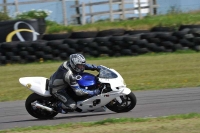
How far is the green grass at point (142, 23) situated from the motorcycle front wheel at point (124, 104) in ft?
39.4

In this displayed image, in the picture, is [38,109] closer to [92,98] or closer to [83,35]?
[92,98]

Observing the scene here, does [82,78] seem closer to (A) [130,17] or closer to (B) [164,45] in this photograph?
(B) [164,45]

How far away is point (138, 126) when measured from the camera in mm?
6535

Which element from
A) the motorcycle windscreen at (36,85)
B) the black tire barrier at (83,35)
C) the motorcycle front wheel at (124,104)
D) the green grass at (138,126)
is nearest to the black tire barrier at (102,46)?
the black tire barrier at (83,35)

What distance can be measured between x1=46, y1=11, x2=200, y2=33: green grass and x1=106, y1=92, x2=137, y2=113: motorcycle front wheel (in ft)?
39.4

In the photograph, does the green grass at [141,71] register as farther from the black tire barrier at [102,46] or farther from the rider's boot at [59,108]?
the rider's boot at [59,108]

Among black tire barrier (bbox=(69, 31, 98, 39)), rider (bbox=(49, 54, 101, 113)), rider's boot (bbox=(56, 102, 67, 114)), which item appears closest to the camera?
rider (bbox=(49, 54, 101, 113))

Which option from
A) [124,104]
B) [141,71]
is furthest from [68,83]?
[141,71]

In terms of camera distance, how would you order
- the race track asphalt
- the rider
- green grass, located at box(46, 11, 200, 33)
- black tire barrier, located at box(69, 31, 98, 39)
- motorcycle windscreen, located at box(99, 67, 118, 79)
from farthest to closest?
green grass, located at box(46, 11, 200, 33), black tire barrier, located at box(69, 31, 98, 39), motorcycle windscreen, located at box(99, 67, 118, 79), the rider, the race track asphalt

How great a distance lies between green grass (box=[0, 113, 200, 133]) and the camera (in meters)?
6.16

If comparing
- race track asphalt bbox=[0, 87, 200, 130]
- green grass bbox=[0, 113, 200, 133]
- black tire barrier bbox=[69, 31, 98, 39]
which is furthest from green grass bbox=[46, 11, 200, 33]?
green grass bbox=[0, 113, 200, 133]

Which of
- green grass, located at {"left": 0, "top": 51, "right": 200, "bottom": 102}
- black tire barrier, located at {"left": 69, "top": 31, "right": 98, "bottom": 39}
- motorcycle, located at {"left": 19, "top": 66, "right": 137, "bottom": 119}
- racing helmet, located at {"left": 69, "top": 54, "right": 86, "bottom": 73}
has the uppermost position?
racing helmet, located at {"left": 69, "top": 54, "right": 86, "bottom": 73}

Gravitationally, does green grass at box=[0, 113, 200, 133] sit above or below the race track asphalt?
above

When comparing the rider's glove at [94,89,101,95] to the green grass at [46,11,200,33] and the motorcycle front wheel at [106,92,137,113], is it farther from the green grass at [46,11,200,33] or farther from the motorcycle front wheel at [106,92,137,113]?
Answer: the green grass at [46,11,200,33]
